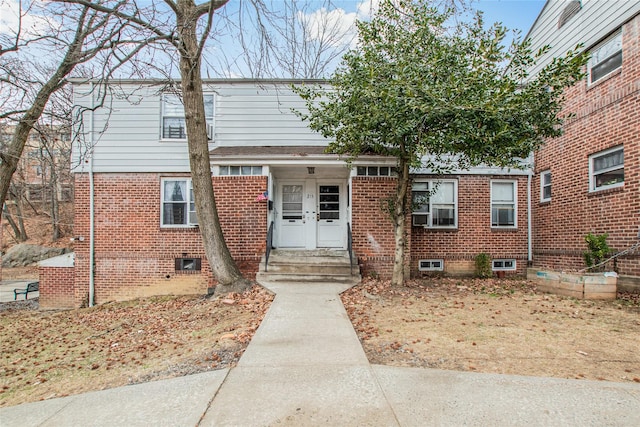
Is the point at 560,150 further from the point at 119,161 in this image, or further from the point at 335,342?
the point at 119,161

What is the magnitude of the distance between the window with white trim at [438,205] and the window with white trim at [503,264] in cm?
161

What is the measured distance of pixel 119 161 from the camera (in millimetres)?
9930

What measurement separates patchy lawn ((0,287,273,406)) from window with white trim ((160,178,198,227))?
2.29m

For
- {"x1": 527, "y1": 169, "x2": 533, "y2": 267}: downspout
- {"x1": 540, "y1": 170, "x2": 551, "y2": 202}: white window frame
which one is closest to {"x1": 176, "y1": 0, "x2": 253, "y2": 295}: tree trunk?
{"x1": 527, "y1": 169, "x2": 533, "y2": 267}: downspout

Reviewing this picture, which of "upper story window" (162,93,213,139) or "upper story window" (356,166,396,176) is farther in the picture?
"upper story window" (162,93,213,139)

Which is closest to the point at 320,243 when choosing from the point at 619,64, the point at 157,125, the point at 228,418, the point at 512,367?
the point at 157,125

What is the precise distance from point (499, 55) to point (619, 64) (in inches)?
145

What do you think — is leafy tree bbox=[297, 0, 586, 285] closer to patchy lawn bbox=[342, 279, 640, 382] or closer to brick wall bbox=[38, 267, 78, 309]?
patchy lawn bbox=[342, 279, 640, 382]

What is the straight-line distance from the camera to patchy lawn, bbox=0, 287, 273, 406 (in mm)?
3844

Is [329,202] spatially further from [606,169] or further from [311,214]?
[606,169]

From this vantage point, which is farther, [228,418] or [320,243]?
[320,243]

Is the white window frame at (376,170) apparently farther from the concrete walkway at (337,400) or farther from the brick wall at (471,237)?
the concrete walkway at (337,400)

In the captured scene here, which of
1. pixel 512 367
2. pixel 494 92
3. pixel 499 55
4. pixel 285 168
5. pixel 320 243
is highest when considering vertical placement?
pixel 499 55

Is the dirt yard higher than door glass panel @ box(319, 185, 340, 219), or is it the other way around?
door glass panel @ box(319, 185, 340, 219)
